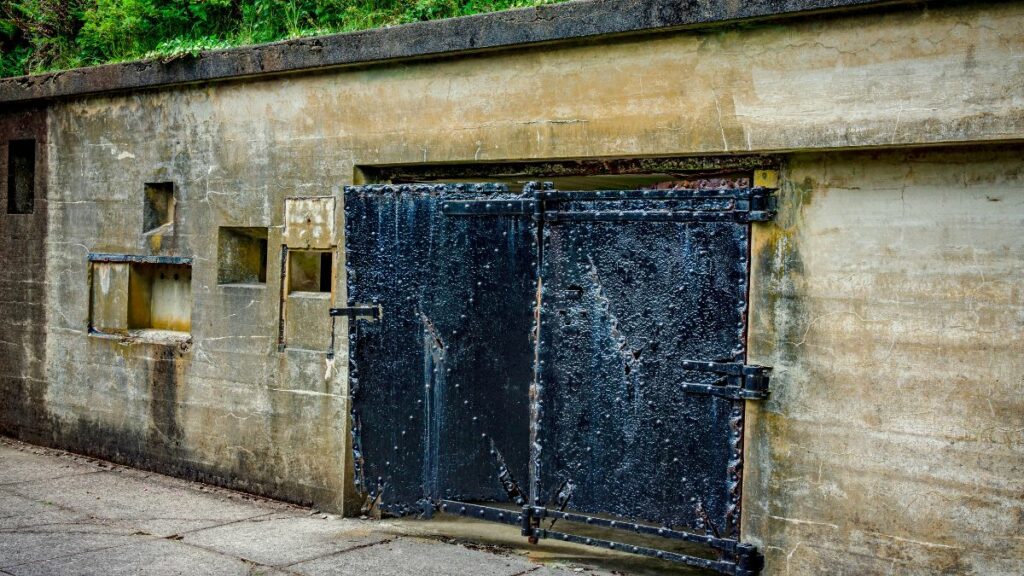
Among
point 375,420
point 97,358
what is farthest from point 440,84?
point 97,358

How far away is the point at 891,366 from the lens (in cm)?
441

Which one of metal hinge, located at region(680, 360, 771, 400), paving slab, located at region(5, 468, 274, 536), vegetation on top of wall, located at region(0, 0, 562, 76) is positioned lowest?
paving slab, located at region(5, 468, 274, 536)

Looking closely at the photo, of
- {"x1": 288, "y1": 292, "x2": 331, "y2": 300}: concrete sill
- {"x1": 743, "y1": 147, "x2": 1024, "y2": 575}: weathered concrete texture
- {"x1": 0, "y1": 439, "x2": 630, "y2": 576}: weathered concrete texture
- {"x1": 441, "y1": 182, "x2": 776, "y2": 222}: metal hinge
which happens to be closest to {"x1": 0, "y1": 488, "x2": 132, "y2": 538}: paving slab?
{"x1": 0, "y1": 439, "x2": 630, "y2": 576}: weathered concrete texture

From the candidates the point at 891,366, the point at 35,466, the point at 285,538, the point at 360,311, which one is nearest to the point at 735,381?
the point at 891,366

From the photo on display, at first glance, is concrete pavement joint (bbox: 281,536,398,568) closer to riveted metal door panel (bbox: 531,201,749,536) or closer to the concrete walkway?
the concrete walkway

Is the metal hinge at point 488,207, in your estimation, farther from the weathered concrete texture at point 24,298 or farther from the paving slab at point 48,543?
the weathered concrete texture at point 24,298

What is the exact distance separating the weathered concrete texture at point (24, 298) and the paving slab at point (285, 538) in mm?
3196

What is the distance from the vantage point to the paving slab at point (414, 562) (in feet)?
17.0

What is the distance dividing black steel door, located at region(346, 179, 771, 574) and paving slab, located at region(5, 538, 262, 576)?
0.96 meters

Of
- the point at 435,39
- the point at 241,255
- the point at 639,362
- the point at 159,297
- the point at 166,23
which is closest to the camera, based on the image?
the point at 639,362

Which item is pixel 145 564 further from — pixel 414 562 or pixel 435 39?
pixel 435 39

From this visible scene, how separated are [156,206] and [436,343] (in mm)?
3147

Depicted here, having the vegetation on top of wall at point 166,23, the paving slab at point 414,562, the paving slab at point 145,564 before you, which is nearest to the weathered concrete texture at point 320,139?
the vegetation on top of wall at point 166,23

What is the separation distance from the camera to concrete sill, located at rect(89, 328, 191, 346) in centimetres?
737
